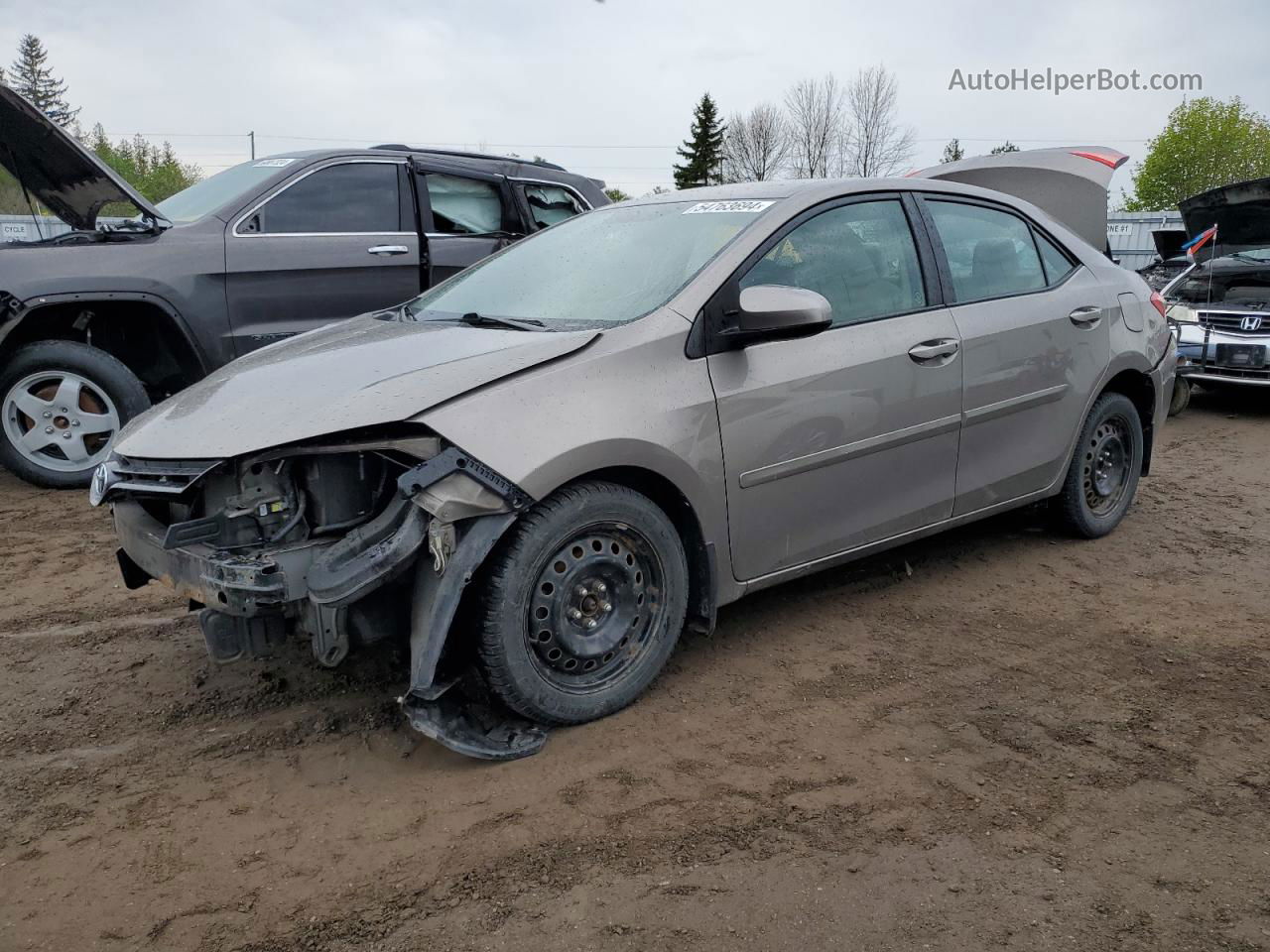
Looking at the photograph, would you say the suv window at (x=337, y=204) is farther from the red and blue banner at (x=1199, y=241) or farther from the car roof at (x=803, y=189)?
the red and blue banner at (x=1199, y=241)

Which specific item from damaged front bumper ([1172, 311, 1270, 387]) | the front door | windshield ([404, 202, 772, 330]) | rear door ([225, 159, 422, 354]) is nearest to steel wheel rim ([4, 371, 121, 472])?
rear door ([225, 159, 422, 354])

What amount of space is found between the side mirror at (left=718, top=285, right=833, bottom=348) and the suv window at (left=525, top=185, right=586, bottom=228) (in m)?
4.40

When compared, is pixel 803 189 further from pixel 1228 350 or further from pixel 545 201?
pixel 1228 350

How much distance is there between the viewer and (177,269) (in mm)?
5734

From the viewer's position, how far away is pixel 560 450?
9.32 feet

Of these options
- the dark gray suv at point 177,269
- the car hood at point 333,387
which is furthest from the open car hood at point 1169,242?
the car hood at point 333,387

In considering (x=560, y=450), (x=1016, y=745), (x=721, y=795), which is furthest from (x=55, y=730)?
(x=1016, y=745)

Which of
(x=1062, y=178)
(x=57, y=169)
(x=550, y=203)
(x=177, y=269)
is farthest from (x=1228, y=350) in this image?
(x=57, y=169)

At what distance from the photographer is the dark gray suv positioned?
545cm

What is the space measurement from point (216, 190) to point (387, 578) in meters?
4.73

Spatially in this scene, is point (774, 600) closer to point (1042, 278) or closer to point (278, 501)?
point (1042, 278)

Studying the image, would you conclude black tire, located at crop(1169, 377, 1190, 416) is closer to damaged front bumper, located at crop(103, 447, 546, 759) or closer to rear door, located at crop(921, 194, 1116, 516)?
rear door, located at crop(921, 194, 1116, 516)

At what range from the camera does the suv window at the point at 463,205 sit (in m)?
6.84

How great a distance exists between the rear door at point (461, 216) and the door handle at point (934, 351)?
3861 millimetres
